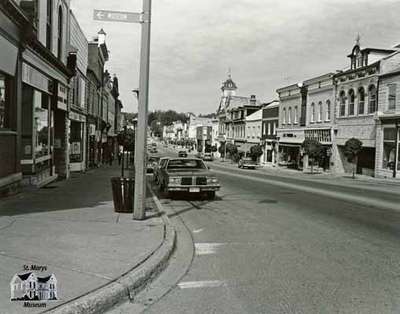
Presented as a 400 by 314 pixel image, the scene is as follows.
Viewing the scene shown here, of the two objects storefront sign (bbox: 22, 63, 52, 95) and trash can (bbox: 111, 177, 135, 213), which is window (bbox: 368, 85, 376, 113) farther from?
trash can (bbox: 111, 177, 135, 213)

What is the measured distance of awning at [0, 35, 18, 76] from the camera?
41.5ft

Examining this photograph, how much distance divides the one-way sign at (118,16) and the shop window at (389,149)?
29714 millimetres

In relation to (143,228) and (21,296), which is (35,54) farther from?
(21,296)

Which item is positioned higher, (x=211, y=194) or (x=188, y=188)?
(x=188, y=188)

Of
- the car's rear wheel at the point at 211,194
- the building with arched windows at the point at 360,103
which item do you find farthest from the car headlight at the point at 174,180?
the building with arched windows at the point at 360,103

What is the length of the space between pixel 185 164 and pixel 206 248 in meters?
10.8

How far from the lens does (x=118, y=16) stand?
416 inches

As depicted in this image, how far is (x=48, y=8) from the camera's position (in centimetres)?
1983

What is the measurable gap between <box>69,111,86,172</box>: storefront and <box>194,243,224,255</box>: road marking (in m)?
20.6

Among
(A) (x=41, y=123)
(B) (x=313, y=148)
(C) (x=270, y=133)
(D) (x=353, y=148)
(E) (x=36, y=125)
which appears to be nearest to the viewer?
(E) (x=36, y=125)

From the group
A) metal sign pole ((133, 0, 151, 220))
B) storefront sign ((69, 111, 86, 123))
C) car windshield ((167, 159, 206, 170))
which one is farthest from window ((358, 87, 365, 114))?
metal sign pole ((133, 0, 151, 220))

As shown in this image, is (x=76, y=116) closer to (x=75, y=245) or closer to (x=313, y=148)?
(x=75, y=245)

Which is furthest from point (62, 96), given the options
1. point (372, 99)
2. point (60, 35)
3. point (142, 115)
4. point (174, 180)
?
point (372, 99)

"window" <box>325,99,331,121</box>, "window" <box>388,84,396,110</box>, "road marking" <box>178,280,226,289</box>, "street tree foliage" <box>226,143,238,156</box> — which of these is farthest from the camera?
"street tree foliage" <box>226,143,238,156</box>
